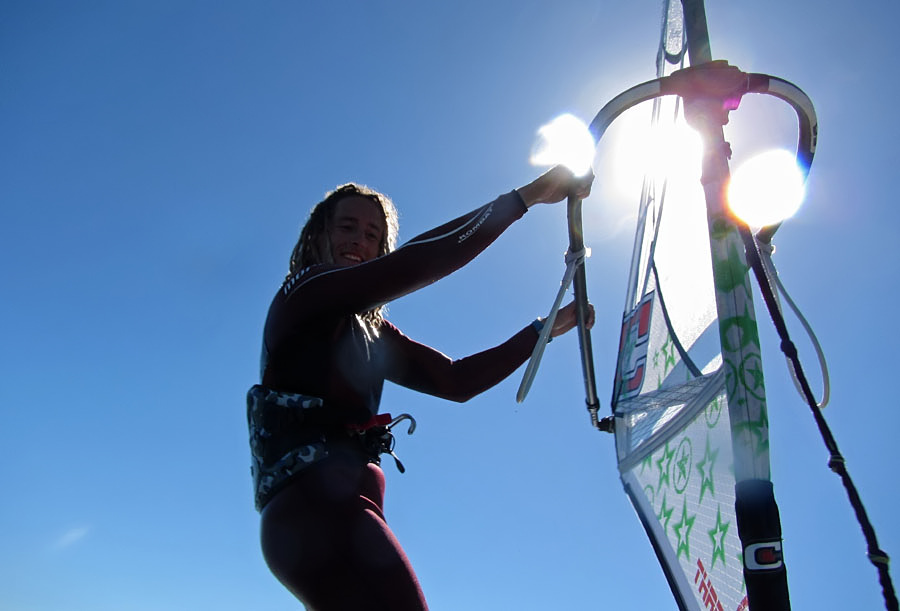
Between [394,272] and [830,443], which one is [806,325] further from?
[394,272]

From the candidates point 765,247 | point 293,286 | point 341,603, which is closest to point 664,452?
point 765,247

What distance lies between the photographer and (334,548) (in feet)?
5.34

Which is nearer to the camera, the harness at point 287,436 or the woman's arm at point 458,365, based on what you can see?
the harness at point 287,436

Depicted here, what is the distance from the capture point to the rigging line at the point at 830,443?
49.1 inches

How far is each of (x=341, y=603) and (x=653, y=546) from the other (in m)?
1.12

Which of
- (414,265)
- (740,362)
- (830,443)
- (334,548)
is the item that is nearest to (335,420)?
(334,548)

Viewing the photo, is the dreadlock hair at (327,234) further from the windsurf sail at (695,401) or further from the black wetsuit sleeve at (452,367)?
the windsurf sail at (695,401)

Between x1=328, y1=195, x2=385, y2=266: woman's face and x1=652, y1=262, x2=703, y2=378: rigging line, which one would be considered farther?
x1=328, y1=195, x2=385, y2=266: woman's face

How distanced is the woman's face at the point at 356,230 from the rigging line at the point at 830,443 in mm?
1276

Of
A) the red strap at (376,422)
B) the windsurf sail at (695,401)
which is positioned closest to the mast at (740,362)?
the windsurf sail at (695,401)

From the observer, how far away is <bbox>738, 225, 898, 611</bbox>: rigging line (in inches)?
49.1

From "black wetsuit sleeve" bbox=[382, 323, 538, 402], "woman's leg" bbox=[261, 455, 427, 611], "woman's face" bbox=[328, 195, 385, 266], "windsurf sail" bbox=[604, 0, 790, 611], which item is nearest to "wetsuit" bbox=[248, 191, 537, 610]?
"woman's leg" bbox=[261, 455, 427, 611]

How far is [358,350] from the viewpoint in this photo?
210 cm

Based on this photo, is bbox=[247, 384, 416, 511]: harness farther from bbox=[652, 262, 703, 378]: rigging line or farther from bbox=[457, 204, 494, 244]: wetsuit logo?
bbox=[652, 262, 703, 378]: rigging line
